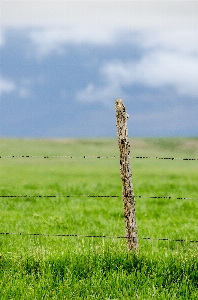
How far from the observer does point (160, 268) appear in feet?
29.5

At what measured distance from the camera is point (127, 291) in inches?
329

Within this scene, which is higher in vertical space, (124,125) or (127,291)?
(124,125)

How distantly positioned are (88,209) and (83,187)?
7.37 m

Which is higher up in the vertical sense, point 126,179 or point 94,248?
point 126,179

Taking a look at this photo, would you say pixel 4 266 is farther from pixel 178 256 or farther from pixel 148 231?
Result: pixel 148 231

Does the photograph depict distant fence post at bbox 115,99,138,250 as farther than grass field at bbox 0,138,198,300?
Yes

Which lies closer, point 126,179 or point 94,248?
point 126,179

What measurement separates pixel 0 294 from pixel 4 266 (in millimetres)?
1161

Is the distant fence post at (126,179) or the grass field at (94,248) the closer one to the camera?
the grass field at (94,248)

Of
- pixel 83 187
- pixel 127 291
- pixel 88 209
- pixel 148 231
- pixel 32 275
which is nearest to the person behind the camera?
pixel 127 291

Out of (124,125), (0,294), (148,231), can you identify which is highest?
(124,125)

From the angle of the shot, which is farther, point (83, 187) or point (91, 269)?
point (83, 187)

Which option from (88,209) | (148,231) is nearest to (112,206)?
(88,209)

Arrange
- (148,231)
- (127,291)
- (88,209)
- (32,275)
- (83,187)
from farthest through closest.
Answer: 1. (83,187)
2. (88,209)
3. (148,231)
4. (32,275)
5. (127,291)
